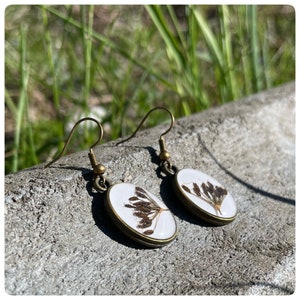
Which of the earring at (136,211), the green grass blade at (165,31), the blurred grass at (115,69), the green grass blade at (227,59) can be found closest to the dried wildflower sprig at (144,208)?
→ the earring at (136,211)

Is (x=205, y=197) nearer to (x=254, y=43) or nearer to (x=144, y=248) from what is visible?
(x=144, y=248)

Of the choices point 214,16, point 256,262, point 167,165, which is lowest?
point 214,16

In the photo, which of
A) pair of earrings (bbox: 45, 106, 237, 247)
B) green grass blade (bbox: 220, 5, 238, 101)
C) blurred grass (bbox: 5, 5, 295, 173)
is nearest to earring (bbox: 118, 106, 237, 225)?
pair of earrings (bbox: 45, 106, 237, 247)

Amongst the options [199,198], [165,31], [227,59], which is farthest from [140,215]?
[227,59]

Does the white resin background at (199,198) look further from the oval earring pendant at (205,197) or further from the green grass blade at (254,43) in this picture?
the green grass blade at (254,43)

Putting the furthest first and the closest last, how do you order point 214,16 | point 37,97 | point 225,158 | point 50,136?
1. point 214,16
2. point 37,97
3. point 50,136
4. point 225,158

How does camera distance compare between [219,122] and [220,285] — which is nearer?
[220,285]

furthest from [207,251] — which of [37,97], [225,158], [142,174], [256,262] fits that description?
[37,97]
